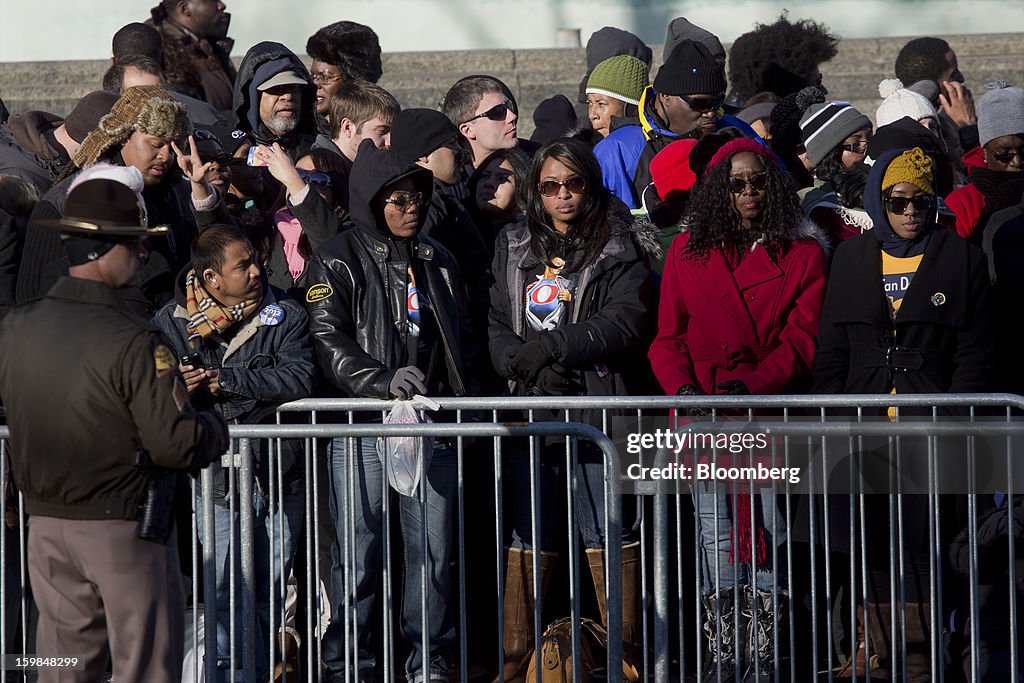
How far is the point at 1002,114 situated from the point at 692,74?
4.63 feet

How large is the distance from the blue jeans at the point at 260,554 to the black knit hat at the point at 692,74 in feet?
9.42

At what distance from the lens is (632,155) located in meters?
7.51

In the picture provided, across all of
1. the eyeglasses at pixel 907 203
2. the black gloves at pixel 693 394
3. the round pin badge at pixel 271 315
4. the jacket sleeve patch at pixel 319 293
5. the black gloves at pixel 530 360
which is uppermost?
the eyeglasses at pixel 907 203

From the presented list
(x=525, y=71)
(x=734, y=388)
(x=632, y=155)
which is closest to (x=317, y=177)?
(x=632, y=155)

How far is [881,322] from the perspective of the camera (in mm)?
6301

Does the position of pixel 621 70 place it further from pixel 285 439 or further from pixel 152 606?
pixel 152 606

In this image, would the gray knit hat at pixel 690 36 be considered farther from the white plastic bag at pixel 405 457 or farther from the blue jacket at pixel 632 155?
the white plastic bag at pixel 405 457

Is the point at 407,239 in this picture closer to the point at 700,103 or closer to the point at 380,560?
the point at 380,560

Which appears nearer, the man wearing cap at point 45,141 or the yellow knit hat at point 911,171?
the yellow knit hat at point 911,171

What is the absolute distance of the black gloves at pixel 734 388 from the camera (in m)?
6.14

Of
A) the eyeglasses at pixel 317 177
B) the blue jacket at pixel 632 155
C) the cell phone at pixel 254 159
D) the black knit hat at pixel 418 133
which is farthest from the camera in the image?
the blue jacket at pixel 632 155

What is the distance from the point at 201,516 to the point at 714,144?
276 cm

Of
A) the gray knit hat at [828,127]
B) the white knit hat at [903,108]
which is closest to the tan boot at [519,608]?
the gray knit hat at [828,127]

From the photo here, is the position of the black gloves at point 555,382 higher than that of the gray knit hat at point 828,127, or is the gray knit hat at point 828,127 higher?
the gray knit hat at point 828,127
